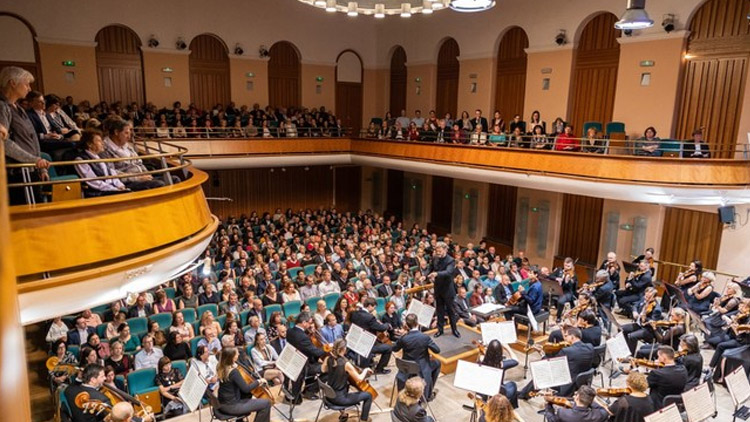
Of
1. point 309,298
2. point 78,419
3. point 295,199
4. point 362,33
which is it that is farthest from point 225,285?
point 362,33

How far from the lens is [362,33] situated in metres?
21.7

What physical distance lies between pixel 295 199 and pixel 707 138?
14.3m

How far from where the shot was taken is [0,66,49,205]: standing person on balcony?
178 inches

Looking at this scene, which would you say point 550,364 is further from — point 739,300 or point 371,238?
point 371,238

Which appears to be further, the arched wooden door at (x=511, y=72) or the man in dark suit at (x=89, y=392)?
the arched wooden door at (x=511, y=72)

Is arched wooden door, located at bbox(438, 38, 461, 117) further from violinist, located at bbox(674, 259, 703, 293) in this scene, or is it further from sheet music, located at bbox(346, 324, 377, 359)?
sheet music, located at bbox(346, 324, 377, 359)

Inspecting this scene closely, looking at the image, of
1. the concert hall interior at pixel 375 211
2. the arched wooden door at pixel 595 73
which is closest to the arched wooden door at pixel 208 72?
the concert hall interior at pixel 375 211

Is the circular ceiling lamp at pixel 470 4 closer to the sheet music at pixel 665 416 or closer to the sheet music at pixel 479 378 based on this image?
the sheet music at pixel 479 378

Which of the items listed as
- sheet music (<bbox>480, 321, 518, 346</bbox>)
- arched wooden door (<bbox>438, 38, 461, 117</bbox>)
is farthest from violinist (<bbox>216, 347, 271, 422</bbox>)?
arched wooden door (<bbox>438, 38, 461, 117</bbox>)

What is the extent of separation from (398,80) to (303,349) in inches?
649

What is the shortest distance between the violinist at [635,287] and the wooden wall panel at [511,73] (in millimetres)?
7703

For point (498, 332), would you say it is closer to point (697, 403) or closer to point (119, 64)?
point (697, 403)

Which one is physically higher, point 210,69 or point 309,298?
point 210,69

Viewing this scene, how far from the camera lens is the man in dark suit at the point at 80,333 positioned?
782cm
